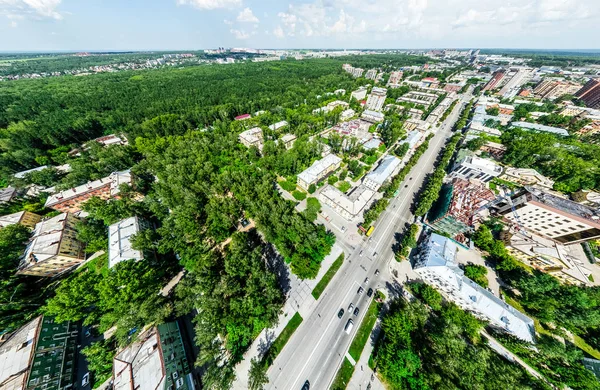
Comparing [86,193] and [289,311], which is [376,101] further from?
[86,193]

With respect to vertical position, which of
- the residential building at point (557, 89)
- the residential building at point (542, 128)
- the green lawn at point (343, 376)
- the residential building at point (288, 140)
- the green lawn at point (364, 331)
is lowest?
the green lawn at point (343, 376)

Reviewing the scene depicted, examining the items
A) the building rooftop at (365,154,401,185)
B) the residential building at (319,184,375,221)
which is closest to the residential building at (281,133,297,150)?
the residential building at (319,184,375,221)

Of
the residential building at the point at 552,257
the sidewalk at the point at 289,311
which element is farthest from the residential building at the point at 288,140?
the residential building at the point at 552,257

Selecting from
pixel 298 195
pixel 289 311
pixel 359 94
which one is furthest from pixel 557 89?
pixel 289 311

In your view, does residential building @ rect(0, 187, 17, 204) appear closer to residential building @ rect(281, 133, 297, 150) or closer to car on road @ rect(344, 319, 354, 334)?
residential building @ rect(281, 133, 297, 150)

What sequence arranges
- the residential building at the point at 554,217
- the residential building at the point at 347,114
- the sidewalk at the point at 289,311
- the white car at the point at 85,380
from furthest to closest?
1. the residential building at the point at 347,114
2. the residential building at the point at 554,217
3. the sidewalk at the point at 289,311
4. the white car at the point at 85,380

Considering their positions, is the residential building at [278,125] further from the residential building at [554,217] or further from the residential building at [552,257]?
the residential building at [552,257]
